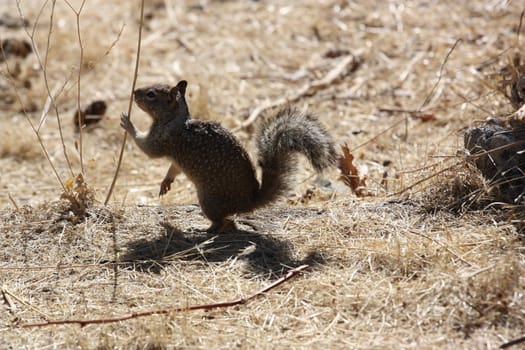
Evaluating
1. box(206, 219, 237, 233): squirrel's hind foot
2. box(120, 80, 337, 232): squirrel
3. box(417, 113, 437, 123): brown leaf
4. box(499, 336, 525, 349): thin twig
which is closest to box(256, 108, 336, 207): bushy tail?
box(120, 80, 337, 232): squirrel

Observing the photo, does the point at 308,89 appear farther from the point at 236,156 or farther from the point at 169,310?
the point at 169,310

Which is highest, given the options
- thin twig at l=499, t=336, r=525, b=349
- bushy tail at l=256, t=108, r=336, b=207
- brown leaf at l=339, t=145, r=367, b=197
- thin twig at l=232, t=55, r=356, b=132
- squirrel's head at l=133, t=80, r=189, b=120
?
squirrel's head at l=133, t=80, r=189, b=120

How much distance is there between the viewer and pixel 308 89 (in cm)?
902

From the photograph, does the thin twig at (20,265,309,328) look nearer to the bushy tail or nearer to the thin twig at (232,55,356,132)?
the bushy tail

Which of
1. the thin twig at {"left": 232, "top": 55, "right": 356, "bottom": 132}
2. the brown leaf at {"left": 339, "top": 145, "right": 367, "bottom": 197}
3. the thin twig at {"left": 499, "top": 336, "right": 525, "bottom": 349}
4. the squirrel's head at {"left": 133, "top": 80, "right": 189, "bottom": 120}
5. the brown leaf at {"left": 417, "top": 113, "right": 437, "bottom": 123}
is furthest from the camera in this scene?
the thin twig at {"left": 232, "top": 55, "right": 356, "bottom": 132}

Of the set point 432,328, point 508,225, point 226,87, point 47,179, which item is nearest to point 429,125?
point 226,87

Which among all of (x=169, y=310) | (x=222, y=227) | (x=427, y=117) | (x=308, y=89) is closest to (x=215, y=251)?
(x=222, y=227)

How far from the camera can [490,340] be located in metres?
3.63

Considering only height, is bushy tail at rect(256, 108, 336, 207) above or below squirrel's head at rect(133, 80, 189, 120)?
below

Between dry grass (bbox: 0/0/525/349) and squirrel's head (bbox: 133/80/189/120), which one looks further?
squirrel's head (bbox: 133/80/189/120)

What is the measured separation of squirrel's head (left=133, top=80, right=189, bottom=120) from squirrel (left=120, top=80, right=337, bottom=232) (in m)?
0.12

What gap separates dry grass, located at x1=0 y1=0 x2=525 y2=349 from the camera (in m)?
3.83

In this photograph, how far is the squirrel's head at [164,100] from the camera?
562 centimetres

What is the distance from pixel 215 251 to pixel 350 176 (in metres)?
1.64
